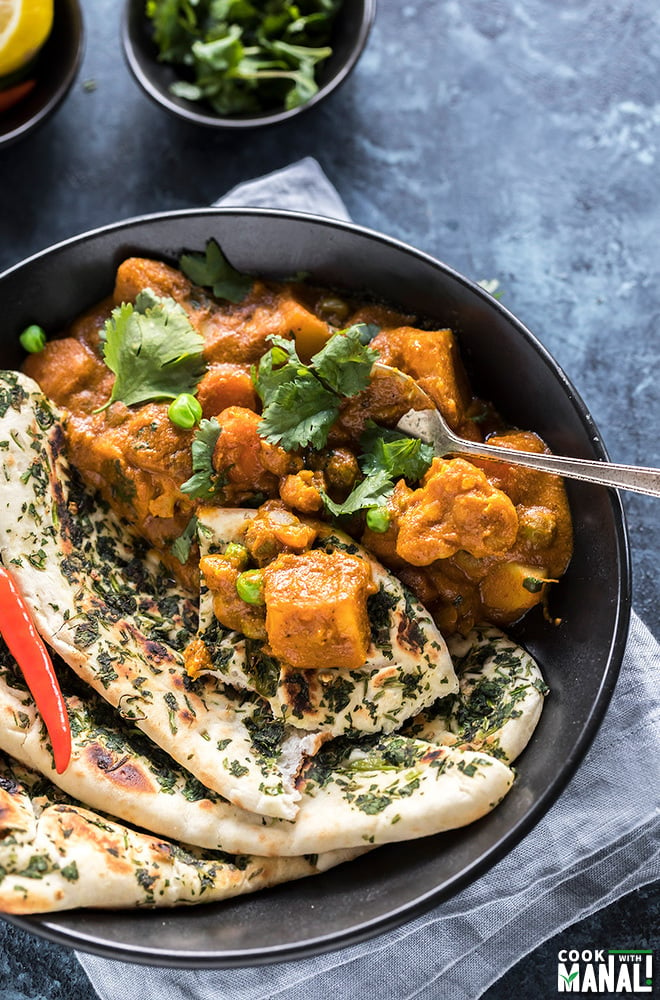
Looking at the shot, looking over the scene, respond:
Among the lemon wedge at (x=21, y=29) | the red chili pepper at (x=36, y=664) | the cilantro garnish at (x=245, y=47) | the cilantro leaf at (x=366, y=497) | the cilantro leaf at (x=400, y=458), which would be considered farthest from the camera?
the cilantro garnish at (x=245, y=47)

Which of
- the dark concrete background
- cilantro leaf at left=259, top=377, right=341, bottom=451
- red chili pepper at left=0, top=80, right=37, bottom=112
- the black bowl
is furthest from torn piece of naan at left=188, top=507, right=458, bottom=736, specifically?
red chili pepper at left=0, top=80, right=37, bottom=112

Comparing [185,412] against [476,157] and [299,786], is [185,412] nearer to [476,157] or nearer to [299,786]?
[299,786]

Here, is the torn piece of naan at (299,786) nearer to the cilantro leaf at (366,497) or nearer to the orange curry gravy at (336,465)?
the orange curry gravy at (336,465)

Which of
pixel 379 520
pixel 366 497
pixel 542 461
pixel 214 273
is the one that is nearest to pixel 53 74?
pixel 214 273

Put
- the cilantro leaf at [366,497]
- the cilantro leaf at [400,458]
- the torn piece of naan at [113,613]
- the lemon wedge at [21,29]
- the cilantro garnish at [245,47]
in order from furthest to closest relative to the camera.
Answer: the cilantro garnish at [245,47], the lemon wedge at [21,29], the cilantro leaf at [400,458], the cilantro leaf at [366,497], the torn piece of naan at [113,613]

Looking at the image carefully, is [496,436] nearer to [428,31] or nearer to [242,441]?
[242,441]

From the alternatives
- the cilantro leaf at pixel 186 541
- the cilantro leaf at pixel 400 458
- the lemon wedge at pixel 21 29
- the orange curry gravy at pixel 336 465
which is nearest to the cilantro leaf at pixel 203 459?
the orange curry gravy at pixel 336 465

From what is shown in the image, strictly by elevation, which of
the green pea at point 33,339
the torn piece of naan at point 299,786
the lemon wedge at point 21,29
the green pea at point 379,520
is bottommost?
the torn piece of naan at point 299,786
